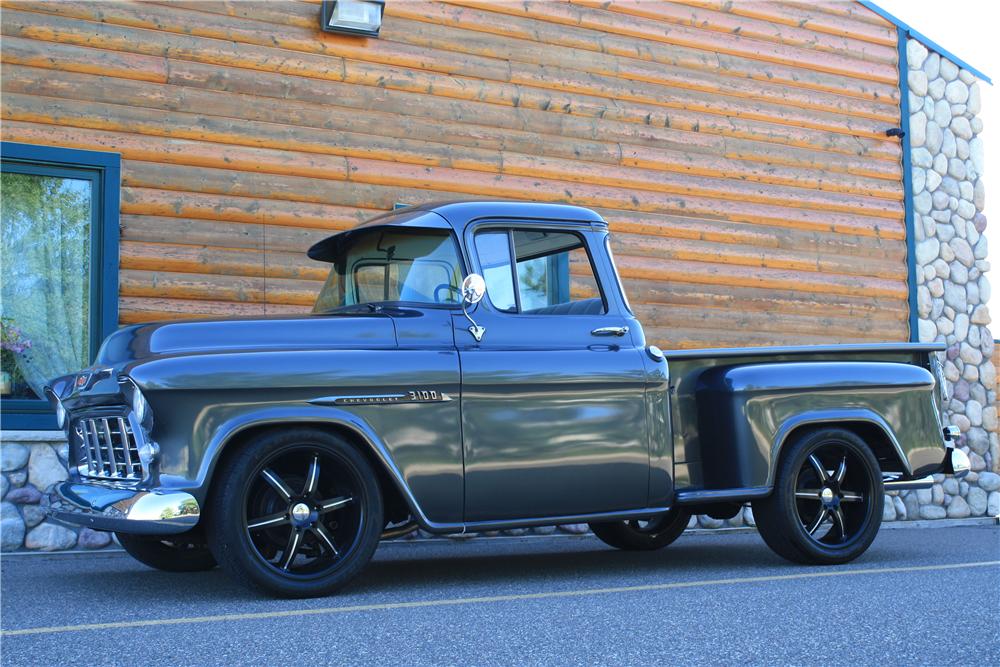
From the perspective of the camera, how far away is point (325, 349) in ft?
18.7

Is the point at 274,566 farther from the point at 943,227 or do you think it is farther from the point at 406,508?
the point at 943,227

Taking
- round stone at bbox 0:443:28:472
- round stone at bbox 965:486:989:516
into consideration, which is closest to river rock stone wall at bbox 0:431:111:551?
round stone at bbox 0:443:28:472

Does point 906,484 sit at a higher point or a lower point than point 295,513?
lower

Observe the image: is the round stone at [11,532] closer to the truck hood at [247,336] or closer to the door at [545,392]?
the truck hood at [247,336]

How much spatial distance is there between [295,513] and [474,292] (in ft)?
4.70

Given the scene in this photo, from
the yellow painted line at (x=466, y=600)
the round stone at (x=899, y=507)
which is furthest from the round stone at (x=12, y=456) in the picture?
the round stone at (x=899, y=507)

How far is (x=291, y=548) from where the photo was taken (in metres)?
5.48

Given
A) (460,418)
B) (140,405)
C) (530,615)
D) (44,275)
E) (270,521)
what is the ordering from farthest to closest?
(44,275) → (460,418) → (270,521) → (140,405) → (530,615)

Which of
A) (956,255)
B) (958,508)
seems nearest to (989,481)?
(958,508)

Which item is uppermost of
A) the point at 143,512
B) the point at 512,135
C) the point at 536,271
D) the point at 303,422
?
the point at 512,135

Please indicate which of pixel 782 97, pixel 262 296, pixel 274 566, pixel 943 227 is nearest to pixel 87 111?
pixel 262 296

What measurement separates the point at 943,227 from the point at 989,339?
136 centimetres

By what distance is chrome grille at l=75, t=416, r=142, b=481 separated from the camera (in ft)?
17.9

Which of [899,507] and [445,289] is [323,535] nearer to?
[445,289]
